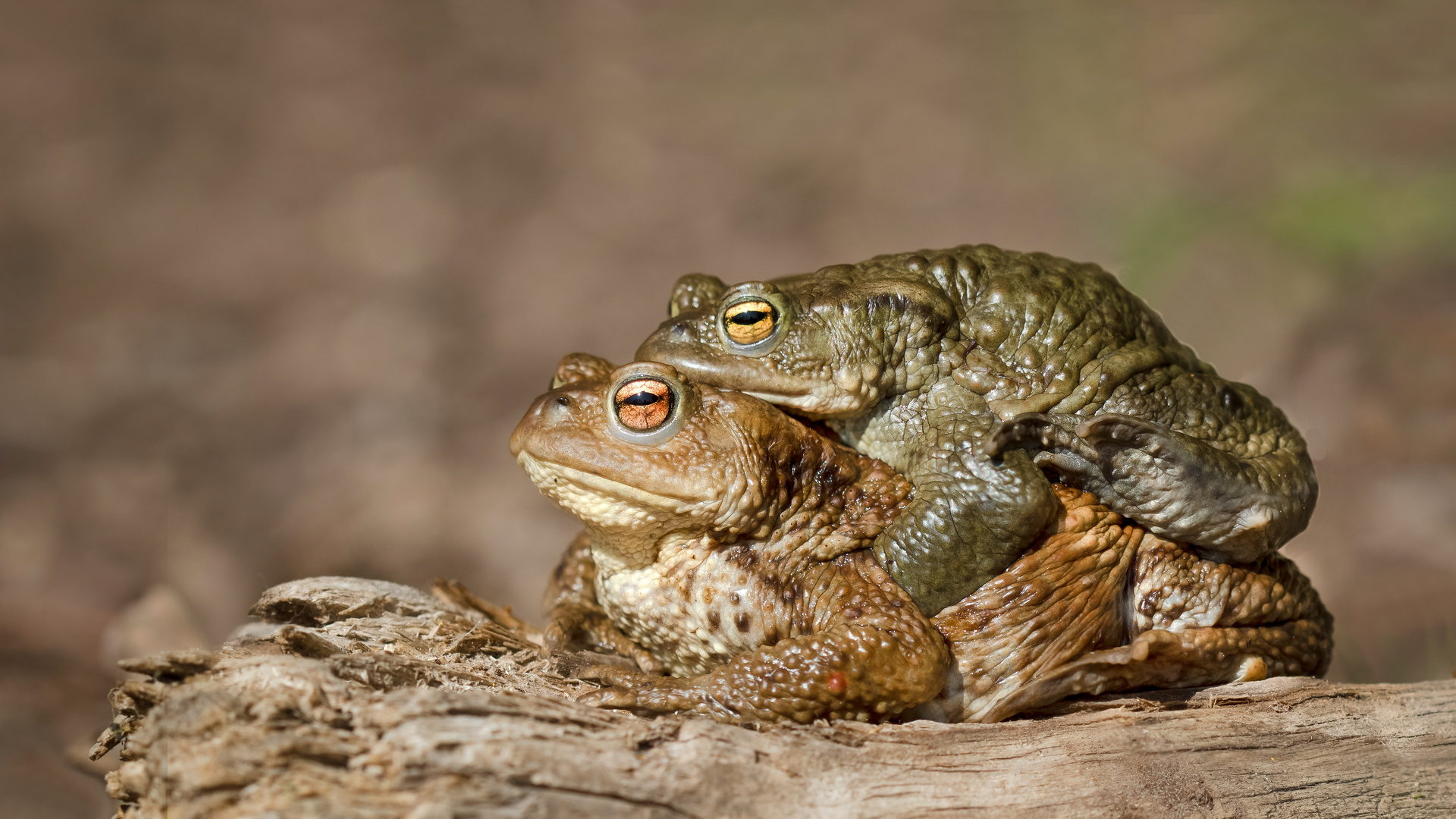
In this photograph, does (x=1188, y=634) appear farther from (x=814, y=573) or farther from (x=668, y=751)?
(x=668, y=751)

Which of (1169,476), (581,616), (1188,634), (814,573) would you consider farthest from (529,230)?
(1188,634)

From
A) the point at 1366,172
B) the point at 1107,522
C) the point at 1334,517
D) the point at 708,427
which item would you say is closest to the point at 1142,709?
the point at 1107,522

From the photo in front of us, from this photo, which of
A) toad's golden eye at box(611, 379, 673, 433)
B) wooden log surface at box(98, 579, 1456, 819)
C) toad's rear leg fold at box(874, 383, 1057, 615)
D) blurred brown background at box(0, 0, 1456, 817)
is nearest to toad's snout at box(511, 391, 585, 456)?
toad's golden eye at box(611, 379, 673, 433)

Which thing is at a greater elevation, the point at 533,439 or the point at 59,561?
the point at 59,561

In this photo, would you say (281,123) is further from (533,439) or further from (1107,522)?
(1107,522)

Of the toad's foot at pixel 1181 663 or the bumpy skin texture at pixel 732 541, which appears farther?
the toad's foot at pixel 1181 663

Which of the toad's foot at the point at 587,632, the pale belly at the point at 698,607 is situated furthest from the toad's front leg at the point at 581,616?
the pale belly at the point at 698,607

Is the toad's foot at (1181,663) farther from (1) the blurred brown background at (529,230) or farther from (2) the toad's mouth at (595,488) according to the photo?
(1) the blurred brown background at (529,230)

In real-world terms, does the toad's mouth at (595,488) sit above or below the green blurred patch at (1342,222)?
below
